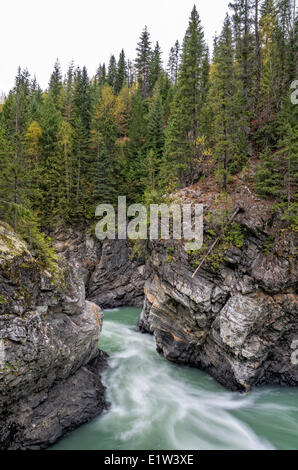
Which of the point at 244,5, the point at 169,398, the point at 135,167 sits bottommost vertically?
the point at 169,398

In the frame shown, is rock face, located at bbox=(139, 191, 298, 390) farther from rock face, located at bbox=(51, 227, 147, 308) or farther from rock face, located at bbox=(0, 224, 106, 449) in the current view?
rock face, located at bbox=(51, 227, 147, 308)

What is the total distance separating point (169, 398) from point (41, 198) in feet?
65.7

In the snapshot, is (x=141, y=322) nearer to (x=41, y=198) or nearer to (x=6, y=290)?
(x=6, y=290)

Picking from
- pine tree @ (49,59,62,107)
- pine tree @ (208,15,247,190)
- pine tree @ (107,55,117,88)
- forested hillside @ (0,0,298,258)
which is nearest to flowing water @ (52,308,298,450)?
forested hillside @ (0,0,298,258)

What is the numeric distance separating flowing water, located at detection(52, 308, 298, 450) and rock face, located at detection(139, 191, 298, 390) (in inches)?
30.7

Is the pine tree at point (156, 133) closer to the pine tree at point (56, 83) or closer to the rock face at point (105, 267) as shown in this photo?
the rock face at point (105, 267)

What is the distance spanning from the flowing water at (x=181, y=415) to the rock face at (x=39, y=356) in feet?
2.32

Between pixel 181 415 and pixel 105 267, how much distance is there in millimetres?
14885

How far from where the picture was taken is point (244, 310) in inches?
374

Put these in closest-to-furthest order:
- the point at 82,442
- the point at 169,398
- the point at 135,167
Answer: the point at 82,442 < the point at 169,398 < the point at 135,167

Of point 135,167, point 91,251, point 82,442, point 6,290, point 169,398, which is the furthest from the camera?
point 135,167

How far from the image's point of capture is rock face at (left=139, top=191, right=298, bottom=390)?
31.2ft

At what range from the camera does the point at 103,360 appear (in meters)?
11.6
